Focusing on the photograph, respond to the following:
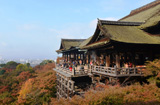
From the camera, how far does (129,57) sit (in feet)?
45.7

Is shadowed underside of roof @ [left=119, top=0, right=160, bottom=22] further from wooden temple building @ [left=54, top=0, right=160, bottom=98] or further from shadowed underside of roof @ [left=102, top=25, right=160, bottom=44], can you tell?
shadowed underside of roof @ [left=102, top=25, right=160, bottom=44]

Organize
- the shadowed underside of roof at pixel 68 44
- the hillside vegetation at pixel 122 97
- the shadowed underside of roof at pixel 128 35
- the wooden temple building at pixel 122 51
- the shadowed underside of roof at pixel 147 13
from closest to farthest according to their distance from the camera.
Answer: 1. the hillside vegetation at pixel 122 97
2. the wooden temple building at pixel 122 51
3. the shadowed underside of roof at pixel 128 35
4. the shadowed underside of roof at pixel 147 13
5. the shadowed underside of roof at pixel 68 44

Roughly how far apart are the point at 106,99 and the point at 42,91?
2002cm

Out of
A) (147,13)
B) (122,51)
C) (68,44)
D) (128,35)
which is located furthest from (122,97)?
(68,44)

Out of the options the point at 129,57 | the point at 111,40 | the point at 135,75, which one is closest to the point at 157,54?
the point at 129,57

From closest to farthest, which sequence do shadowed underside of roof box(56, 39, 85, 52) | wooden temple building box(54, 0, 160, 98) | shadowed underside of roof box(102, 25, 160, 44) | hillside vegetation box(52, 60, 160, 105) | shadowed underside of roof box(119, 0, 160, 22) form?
hillside vegetation box(52, 60, 160, 105) → wooden temple building box(54, 0, 160, 98) → shadowed underside of roof box(102, 25, 160, 44) → shadowed underside of roof box(119, 0, 160, 22) → shadowed underside of roof box(56, 39, 85, 52)

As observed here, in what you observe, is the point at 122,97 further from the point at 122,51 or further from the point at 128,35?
the point at 128,35

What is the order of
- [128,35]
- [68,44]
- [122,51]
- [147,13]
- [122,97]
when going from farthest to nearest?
[68,44] → [147,13] → [128,35] → [122,51] → [122,97]

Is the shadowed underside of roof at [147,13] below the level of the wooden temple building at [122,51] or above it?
above

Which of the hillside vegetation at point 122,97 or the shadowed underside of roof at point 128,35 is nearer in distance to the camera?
the hillside vegetation at point 122,97

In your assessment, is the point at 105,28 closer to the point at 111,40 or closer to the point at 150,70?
the point at 111,40

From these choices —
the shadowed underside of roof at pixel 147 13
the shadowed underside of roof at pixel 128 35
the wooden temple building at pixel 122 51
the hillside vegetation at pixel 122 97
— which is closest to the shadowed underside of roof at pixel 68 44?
the wooden temple building at pixel 122 51

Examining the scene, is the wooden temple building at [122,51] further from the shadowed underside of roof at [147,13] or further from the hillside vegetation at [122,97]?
the shadowed underside of roof at [147,13]

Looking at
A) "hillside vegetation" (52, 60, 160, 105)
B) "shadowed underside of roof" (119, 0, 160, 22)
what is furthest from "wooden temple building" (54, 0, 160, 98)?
"shadowed underside of roof" (119, 0, 160, 22)
